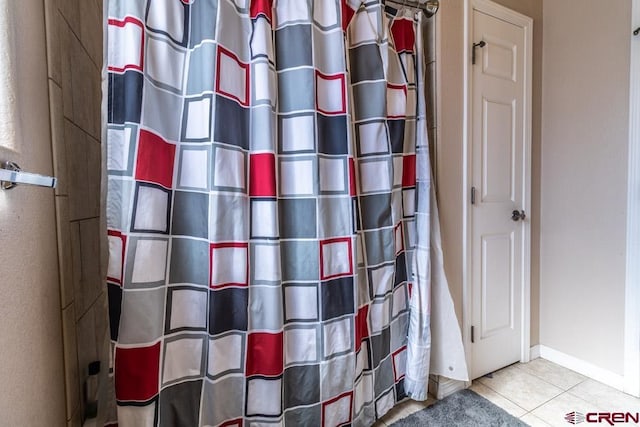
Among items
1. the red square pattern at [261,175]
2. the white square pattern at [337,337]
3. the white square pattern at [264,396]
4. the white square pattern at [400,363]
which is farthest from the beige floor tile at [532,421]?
the red square pattern at [261,175]

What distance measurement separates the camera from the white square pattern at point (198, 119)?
924 millimetres

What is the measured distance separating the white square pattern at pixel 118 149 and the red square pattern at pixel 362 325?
0.95 metres

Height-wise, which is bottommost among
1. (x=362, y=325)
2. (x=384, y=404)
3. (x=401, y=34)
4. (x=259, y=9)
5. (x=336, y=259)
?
(x=384, y=404)

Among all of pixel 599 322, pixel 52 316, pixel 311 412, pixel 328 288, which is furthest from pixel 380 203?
pixel 599 322

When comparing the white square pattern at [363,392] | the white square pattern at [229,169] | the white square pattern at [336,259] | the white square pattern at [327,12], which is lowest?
the white square pattern at [363,392]

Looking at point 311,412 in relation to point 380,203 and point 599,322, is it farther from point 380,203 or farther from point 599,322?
point 599,322

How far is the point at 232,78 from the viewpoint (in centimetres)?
98

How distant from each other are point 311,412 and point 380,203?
85 centimetres

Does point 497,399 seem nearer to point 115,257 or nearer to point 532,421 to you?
point 532,421

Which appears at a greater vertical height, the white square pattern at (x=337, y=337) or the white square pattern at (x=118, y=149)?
the white square pattern at (x=118, y=149)

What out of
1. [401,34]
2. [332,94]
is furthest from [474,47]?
[332,94]

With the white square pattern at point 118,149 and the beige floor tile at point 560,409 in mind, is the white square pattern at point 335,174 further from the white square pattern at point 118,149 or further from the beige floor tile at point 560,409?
the beige floor tile at point 560,409

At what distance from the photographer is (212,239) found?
0.93 meters

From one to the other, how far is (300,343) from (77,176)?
924mm
